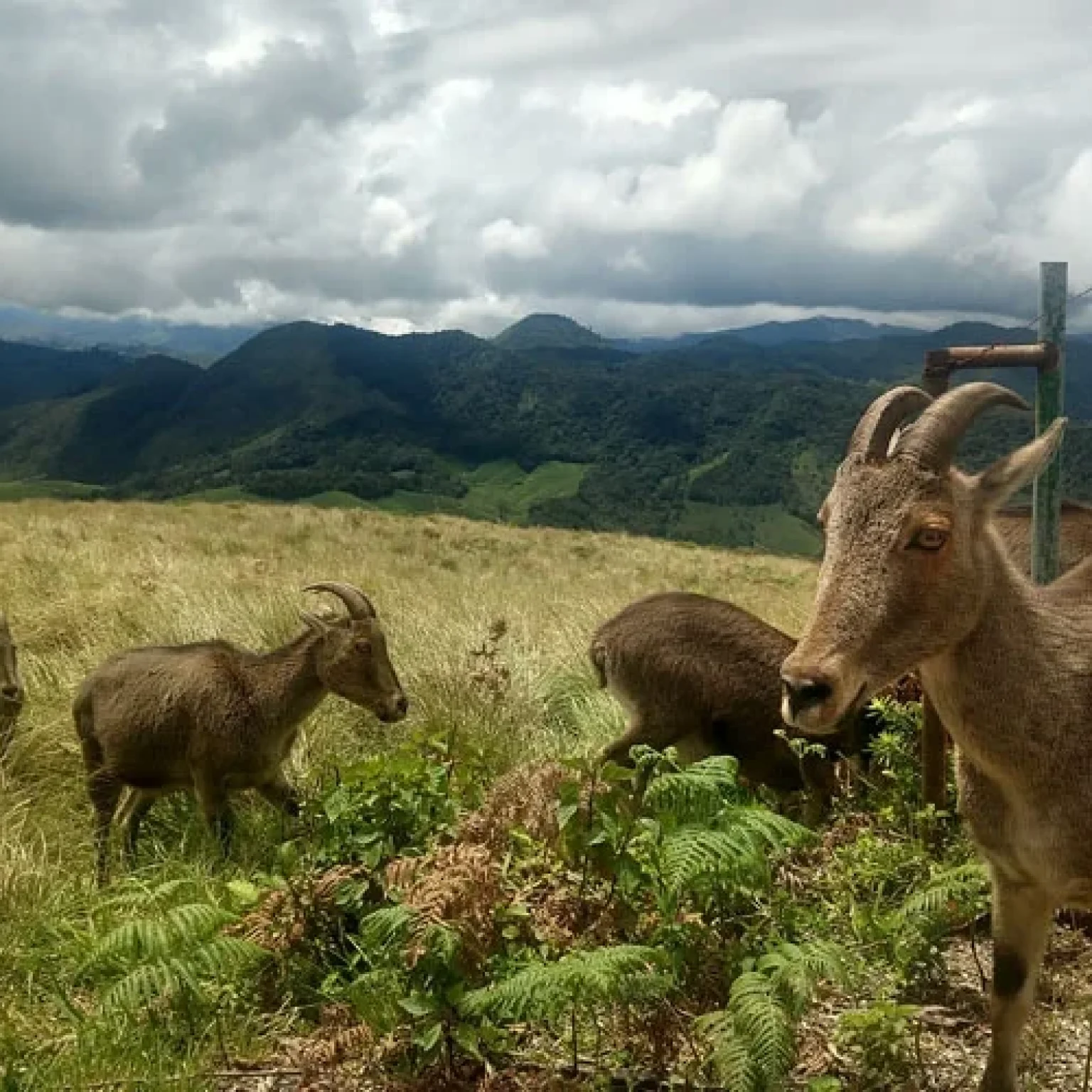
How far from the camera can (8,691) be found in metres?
7.68

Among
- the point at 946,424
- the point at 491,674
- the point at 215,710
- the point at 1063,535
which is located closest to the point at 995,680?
the point at 946,424

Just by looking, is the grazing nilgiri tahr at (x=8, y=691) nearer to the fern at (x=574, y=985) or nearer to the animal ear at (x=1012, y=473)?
the fern at (x=574, y=985)

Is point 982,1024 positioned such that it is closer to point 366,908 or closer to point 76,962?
point 366,908

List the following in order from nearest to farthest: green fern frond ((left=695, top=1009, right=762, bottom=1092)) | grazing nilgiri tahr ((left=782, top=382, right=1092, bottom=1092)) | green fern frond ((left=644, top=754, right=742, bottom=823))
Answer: grazing nilgiri tahr ((left=782, top=382, right=1092, bottom=1092))
green fern frond ((left=695, top=1009, right=762, bottom=1092))
green fern frond ((left=644, top=754, right=742, bottom=823))

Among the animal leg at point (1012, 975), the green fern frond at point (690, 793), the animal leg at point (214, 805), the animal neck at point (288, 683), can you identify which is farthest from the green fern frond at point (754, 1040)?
the animal neck at point (288, 683)

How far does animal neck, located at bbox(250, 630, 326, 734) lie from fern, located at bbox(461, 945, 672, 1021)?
130 inches

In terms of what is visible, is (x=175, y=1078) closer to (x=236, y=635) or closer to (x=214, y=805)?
(x=214, y=805)

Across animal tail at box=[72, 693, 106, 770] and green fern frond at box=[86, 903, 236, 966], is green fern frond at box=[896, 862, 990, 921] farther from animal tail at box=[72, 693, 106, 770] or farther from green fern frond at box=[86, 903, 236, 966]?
animal tail at box=[72, 693, 106, 770]

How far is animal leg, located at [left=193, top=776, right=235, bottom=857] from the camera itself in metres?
6.52

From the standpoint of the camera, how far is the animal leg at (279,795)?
6766mm

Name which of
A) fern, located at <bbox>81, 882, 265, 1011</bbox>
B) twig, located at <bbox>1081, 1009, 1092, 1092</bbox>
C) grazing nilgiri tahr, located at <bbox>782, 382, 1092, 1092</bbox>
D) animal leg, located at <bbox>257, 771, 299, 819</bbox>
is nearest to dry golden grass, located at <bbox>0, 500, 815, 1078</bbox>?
animal leg, located at <bbox>257, 771, 299, 819</bbox>

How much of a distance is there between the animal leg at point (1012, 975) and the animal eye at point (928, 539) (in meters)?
1.41

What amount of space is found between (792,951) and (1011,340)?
4065 mm

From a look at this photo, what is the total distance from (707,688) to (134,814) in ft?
11.4
